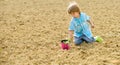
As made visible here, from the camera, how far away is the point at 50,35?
7.02m

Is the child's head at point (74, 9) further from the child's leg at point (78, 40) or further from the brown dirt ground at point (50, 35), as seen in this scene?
the brown dirt ground at point (50, 35)

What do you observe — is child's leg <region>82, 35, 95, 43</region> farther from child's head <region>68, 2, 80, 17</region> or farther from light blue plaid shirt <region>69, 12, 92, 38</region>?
child's head <region>68, 2, 80, 17</region>

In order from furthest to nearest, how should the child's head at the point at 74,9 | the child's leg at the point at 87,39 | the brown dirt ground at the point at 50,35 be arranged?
the child's leg at the point at 87,39
the child's head at the point at 74,9
the brown dirt ground at the point at 50,35

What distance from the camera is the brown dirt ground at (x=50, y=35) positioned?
5285mm

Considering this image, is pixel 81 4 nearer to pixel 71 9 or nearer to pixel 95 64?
pixel 71 9

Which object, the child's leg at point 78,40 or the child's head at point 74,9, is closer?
the child's head at point 74,9

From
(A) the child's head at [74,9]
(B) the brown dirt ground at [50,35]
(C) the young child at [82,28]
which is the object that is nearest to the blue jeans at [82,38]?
(C) the young child at [82,28]

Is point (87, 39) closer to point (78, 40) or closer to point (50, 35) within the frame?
point (78, 40)

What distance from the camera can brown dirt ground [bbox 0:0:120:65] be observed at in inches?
208

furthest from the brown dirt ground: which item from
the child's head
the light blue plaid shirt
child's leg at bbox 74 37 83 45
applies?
the child's head

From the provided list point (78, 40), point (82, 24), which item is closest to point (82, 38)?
point (78, 40)

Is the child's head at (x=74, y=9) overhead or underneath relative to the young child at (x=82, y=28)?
overhead

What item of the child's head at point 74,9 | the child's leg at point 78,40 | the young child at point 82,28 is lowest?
the child's leg at point 78,40

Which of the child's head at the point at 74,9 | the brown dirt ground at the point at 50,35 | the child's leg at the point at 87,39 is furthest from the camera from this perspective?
the child's leg at the point at 87,39
